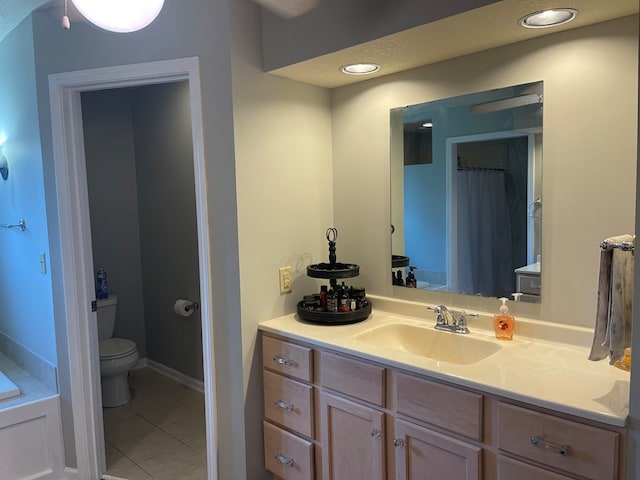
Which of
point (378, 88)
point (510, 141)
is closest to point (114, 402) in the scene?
point (378, 88)

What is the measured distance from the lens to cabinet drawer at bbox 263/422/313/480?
6.59 feet

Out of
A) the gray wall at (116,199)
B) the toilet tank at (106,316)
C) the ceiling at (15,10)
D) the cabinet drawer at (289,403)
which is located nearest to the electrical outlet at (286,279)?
the cabinet drawer at (289,403)

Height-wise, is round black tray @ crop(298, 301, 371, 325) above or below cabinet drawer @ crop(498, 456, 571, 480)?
above

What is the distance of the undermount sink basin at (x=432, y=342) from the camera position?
1.87 meters

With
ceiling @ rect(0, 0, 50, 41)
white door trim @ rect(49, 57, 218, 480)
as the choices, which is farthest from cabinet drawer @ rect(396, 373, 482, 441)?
ceiling @ rect(0, 0, 50, 41)

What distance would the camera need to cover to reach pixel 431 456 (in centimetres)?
159

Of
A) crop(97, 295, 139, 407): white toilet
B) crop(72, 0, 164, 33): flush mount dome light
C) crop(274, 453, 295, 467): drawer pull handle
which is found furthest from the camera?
crop(97, 295, 139, 407): white toilet

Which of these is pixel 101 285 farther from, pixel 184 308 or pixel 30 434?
pixel 30 434

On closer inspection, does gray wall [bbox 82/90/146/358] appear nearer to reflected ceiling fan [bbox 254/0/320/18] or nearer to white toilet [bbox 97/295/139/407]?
white toilet [bbox 97/295/139/407]

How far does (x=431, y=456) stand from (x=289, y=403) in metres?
0.69

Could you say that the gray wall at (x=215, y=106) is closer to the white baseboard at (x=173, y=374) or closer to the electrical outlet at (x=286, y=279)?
the electrical outlet at (x=286, y=279)

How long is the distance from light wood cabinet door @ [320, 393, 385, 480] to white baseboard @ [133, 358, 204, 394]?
1822 millimetres

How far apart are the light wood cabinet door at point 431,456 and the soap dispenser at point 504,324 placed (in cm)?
51

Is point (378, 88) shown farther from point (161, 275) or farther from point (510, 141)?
point (161, 275)
